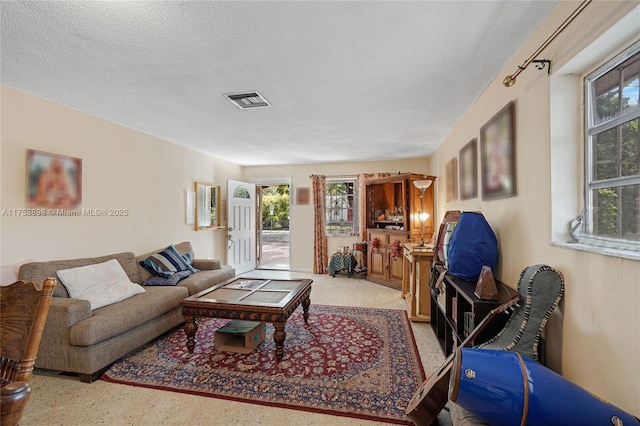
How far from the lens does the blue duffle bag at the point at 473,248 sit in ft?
7.03

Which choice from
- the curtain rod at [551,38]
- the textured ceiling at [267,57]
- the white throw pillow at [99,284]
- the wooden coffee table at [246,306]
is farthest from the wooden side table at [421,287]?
the white throw pillow at [99,284]

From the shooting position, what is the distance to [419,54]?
200 cm

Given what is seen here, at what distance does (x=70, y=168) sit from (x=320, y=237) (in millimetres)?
4251

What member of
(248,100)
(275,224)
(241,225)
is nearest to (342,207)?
(241,225)

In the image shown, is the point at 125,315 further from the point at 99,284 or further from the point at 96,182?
the point at 96,182

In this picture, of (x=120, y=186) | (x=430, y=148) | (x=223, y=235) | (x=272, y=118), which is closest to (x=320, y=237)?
(x=223, y=235)

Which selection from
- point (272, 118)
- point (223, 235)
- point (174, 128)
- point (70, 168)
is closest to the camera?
point (70, 168)

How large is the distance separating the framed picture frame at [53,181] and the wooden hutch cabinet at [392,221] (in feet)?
14.3

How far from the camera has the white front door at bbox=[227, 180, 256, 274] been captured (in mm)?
5668

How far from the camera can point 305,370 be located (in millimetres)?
2305

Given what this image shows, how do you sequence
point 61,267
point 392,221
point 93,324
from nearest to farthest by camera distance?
point 93,324, point 61,267, point 392,221

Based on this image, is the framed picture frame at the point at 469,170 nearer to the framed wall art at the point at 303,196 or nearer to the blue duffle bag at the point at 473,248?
the blue duffle bag at the point at 473,248

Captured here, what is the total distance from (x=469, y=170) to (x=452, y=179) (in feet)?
2.73

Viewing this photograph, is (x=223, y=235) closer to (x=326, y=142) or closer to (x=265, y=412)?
(x=326, y=142)
